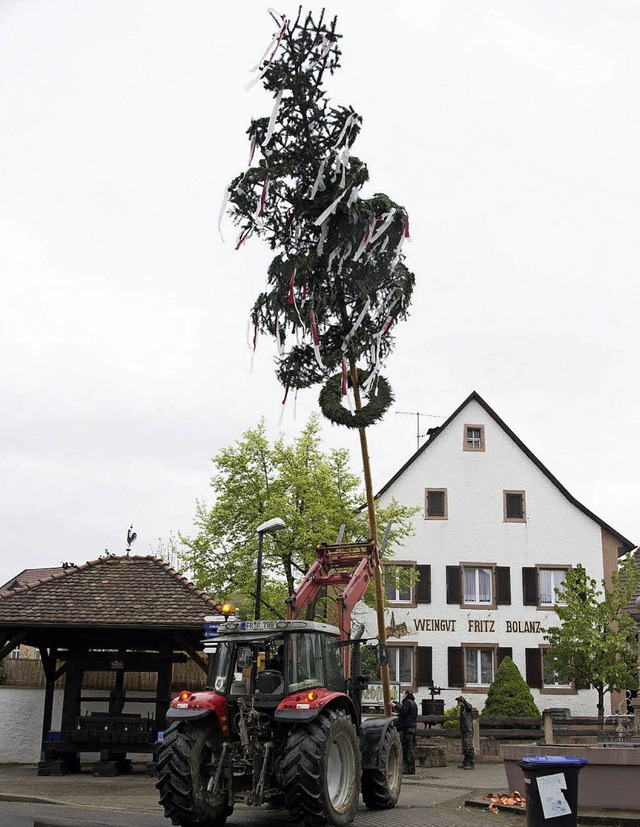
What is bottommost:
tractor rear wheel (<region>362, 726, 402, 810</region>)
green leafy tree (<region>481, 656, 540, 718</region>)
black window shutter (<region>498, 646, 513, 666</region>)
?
tractor rear wheel (<region>362, 726, 402, 810</region>)

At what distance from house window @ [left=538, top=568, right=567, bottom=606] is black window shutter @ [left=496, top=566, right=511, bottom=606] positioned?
113cm

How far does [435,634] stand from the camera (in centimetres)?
3334

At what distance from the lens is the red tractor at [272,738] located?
10.7 meters

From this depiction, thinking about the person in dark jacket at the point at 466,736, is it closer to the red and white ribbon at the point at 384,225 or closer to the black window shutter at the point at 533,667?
the red and white ribbon at the point at 384,225

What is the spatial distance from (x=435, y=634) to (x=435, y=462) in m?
6.19

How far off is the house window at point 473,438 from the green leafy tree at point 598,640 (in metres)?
7.02

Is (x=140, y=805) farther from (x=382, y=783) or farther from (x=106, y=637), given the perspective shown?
Result: (x=106, y=637)

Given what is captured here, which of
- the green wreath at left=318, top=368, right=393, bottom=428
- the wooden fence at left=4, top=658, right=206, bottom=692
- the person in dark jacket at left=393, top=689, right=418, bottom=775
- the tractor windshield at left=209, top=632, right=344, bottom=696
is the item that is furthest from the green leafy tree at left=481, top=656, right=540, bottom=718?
the tractor windshield at left=209, top=632, right=344, bottom=696

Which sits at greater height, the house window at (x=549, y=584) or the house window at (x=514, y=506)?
the house window at (x=514, y=506)

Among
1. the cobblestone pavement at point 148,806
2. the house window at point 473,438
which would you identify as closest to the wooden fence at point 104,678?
the cobblestone pavement at point 148,806

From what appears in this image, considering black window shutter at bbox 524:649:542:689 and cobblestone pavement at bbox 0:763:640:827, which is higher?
black window shutter at bbox 524:649:542:689

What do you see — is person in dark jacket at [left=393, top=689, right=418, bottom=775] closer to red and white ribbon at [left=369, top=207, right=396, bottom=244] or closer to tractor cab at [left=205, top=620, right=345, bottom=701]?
tractor cab at [left=205, top=620, right=345, bottom=701]

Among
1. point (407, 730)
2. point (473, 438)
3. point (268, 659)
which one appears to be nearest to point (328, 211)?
point (268, 659)

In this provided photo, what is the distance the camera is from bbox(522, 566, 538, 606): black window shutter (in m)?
33.9
